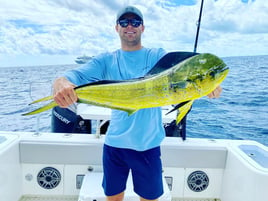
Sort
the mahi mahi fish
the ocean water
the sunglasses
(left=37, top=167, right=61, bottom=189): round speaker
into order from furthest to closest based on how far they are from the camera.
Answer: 1. the ocean water
2. (left=37, top=167, right=61, bottom=189): round speaker
3. the sunglasses
4. the mahi mahi fish

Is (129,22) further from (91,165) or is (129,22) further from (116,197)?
(91,165)

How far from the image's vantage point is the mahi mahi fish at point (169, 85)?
2.68 ft

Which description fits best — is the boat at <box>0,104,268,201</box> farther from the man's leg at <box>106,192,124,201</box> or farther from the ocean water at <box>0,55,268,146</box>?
the ocean water at <box>0,55,268,146</box>

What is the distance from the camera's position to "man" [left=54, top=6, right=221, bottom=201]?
1346 millimetres

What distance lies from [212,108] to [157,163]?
25.3ft

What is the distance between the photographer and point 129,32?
134 centimetres

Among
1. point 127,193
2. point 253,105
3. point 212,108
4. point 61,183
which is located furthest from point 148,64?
point 253,105

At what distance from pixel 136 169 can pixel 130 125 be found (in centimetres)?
Result: 30

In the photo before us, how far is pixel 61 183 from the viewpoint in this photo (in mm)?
2273

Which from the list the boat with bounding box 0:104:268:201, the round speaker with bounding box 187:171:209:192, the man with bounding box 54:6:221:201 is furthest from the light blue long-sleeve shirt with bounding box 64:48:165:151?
the round speaker with bounding box 187:171:209:192

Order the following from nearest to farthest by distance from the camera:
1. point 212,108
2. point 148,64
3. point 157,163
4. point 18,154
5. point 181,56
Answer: point 181,56, point 148,64, point 157,163, point 18,154, point 212,108

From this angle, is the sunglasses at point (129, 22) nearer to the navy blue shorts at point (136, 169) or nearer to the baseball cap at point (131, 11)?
the baseball cap at point (131, 11)

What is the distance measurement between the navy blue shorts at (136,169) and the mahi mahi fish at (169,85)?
67 cm

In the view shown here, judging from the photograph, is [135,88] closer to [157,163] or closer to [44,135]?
[157,163]
